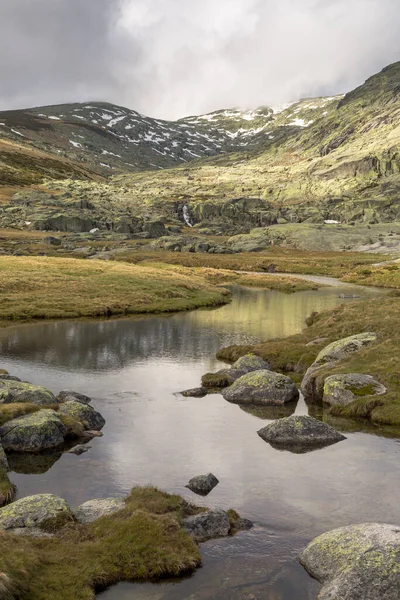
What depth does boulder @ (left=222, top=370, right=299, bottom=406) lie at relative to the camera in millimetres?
36969

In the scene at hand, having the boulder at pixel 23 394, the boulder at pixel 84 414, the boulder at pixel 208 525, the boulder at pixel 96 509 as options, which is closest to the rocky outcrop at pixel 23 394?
the boulder at pixel 23 394

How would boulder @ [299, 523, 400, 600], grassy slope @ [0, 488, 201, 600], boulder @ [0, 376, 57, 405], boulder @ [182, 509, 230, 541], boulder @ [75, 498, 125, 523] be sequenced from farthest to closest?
boulder @ [0, 376, 57, 405] < boulder @ [75, 498, 125, 523] < boulder @ [182, 509, 230, 541] < grassy slope @ [0, 488, 201, 600] < boulder @ [299, 523, 400, 600]

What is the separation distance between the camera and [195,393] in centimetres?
3900

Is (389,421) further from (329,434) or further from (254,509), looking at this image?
(254,509)

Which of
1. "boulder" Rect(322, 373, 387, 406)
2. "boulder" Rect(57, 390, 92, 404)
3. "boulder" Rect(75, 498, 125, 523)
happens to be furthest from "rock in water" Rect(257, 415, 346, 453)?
"boulder" Rect(57, 390, 92, 404)

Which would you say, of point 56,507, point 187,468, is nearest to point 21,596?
point 56,507

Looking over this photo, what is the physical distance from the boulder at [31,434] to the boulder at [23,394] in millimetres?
3849

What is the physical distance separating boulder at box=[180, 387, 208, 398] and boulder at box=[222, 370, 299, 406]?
1738mm

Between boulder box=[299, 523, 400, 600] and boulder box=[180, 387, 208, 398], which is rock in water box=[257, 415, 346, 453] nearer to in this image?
boulder box=[180, 387, 208, 398]

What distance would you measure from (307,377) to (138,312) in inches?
1612

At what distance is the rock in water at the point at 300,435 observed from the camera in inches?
1157

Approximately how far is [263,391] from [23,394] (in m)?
16.4

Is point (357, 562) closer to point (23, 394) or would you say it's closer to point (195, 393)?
point (195, 393)

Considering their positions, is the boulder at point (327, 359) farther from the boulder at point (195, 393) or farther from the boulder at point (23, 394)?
the boulder at point (23, 394)
